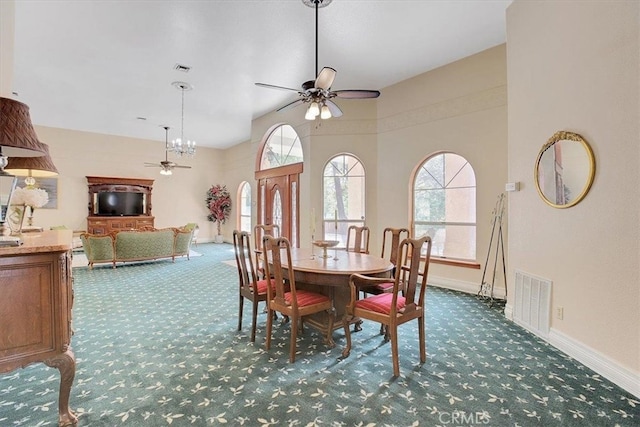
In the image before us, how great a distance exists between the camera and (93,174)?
31.1 feet

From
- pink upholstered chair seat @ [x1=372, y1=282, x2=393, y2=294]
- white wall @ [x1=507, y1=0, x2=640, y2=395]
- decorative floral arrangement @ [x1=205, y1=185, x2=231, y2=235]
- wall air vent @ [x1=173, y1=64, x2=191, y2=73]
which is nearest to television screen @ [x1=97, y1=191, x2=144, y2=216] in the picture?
decorative floral arrangement @ [x1=205, y1=185, x2=231, y2=235]

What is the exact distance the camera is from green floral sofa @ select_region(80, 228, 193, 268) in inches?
247

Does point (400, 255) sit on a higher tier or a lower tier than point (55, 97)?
lower

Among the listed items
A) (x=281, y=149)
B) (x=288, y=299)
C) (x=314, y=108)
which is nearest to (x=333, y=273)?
(x=288, y=299)

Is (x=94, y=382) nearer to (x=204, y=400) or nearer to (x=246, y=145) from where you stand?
(x=204, y=400)

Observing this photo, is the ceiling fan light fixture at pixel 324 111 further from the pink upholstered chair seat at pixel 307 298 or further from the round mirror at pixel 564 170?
the round mirror at pixel 564 170

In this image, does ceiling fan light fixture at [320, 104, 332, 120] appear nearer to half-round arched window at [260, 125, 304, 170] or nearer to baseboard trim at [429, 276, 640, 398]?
baseboard trim at [429, 276, 640, 398]

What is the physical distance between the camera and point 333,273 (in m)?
2.62

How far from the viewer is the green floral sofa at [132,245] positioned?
20.6 ft

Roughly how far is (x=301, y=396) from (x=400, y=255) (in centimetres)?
119

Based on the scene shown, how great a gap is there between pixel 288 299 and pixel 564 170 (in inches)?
109

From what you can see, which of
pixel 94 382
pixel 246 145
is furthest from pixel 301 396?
pixel 246 145

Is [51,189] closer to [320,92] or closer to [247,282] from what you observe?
[247,282]

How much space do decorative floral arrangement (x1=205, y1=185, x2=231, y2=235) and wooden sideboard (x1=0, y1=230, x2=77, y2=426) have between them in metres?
9.59
